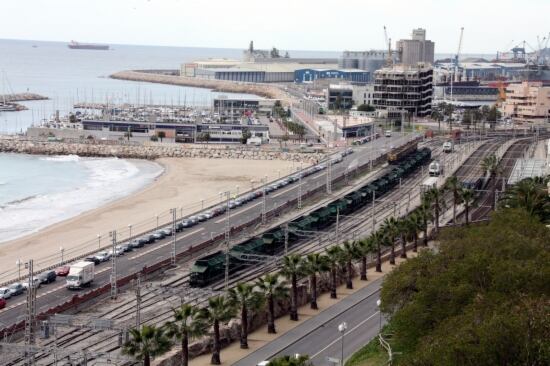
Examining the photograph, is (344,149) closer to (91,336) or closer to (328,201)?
(328,201)

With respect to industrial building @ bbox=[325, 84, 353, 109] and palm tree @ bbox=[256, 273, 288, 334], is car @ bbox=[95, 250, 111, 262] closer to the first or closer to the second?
palm tree @ bbox=[256, 273, 288, 334]

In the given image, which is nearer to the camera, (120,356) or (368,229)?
(120,356)

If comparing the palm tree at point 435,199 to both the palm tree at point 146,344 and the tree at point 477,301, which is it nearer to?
the tree at point 477,301

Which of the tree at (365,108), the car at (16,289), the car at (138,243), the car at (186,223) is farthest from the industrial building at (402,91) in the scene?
the car at (16,289)

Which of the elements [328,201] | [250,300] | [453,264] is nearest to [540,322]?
[453,264]

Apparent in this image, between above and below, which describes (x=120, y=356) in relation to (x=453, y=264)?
below

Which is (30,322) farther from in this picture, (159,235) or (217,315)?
(159,235)
